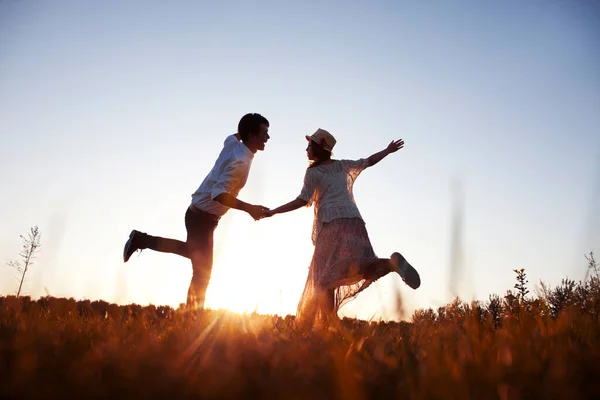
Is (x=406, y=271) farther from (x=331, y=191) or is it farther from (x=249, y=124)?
(x=249, y=124)

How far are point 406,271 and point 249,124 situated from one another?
10.1ft

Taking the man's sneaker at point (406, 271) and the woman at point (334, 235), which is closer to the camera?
the man's sneaker at point (406, 271)

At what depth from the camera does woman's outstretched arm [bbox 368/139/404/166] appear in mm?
6371

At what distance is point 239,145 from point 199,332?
13.9 feet

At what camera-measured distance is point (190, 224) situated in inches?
248

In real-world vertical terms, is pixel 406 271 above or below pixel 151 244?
below

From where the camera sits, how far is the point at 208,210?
625 cm

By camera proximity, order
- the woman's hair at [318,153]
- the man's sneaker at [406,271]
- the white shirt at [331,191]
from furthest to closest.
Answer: the woman's hair at [318,153] → the white shirt at [331,191] → the man's sneaker at [406,271]

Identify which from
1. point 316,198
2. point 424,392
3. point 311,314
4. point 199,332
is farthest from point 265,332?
point 316,198

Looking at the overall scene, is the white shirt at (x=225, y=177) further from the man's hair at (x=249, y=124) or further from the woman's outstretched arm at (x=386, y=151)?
the woman's outstretched arm at (x=386, y=151)

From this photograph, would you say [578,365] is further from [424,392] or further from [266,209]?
[266,209]

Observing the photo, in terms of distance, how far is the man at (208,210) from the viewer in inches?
238

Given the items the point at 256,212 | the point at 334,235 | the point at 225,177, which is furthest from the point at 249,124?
the point at 334,235

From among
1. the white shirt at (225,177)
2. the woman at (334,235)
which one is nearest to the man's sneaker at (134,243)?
the white shirt at (225,177)
